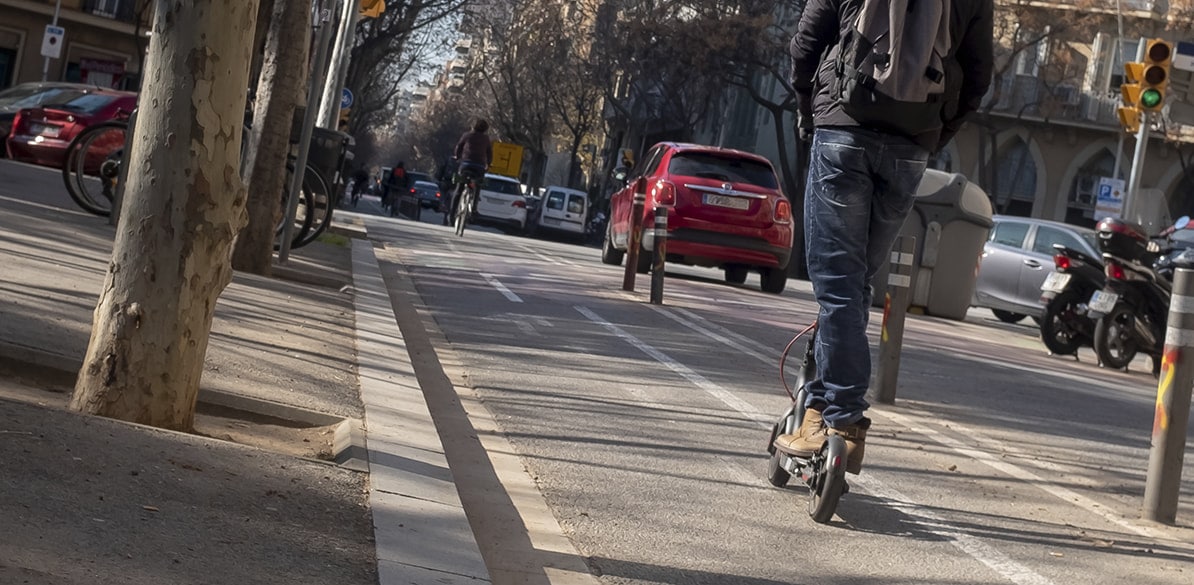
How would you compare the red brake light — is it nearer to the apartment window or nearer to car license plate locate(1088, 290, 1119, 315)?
car license plate locate(1088, 290, 1119, 315)

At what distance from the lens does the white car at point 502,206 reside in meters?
49.9

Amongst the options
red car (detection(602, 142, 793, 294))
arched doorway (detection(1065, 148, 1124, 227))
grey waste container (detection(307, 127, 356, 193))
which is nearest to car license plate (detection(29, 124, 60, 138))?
red car (detection(602, 142, 793, 294))

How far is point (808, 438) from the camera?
596 cm

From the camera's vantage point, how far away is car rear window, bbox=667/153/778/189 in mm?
20453

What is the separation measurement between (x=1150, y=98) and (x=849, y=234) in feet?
58.9

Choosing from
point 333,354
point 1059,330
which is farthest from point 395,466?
point 1059,330

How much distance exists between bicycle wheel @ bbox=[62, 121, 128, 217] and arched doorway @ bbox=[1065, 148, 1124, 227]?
161ft

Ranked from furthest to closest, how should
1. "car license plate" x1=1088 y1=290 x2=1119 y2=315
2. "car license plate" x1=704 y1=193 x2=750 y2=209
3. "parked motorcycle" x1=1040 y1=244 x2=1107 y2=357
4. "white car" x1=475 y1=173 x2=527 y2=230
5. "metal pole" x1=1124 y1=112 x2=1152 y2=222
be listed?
"white car" x1=475 y1=173 x2=527 y2=230 < "metal pole" x1=1124 y1=112 x2=1152 y2=222 < "car license plate" x1=704 y1=193 x2=750 y2=209 < "parked motorcycle" x1=1040 y1=244 x2=1107 y2=357 < "car license plate" x1=1088 y1=290 x2=1119 y2=315

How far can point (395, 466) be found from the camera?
5.61 meters

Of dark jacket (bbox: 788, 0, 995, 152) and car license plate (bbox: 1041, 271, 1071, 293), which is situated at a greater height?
dark jacket (bbox: 788, 0, 995, 152)

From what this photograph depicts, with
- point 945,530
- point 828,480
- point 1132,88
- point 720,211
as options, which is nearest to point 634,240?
point 720,211

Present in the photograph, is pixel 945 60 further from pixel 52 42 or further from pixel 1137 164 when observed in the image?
pixel 52 42

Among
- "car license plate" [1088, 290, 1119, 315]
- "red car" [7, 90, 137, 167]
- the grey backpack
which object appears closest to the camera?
the grey backpack

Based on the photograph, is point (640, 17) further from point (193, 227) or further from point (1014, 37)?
point (193, 227)
